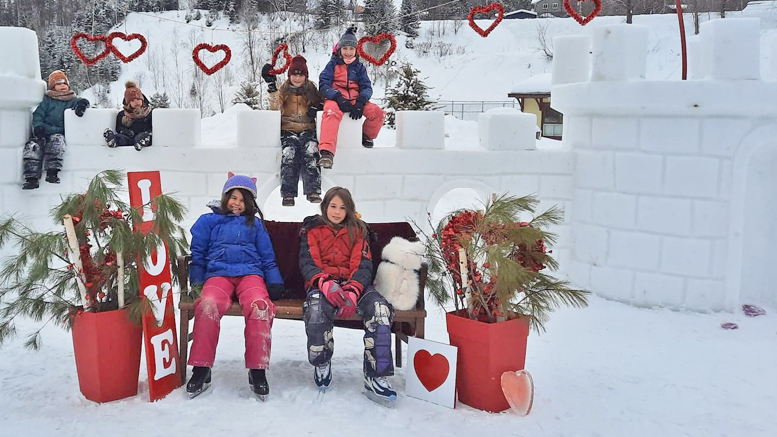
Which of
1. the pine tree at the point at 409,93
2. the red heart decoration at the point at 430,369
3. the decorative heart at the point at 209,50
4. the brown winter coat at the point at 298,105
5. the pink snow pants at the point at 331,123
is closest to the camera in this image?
the red heart decoration at the point at 430,369

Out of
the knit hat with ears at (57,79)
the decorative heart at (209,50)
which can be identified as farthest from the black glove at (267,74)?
the knit hat with ears at (57,79)

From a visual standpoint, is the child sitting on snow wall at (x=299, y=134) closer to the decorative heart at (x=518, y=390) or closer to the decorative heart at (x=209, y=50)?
the decorative heart at (x=209, y=50)

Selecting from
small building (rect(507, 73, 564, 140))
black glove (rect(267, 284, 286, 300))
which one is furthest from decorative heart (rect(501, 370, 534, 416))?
small building (rect(507, 73, 564, 140))

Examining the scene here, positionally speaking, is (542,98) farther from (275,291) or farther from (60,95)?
(275,291)

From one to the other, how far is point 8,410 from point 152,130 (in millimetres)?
2728

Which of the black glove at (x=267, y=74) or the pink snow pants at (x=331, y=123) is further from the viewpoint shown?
the black glove at (x=267, y=74)

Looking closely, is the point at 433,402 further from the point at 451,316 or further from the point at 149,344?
the point at 149,344

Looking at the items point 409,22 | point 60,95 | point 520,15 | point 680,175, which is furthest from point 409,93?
point 520,15

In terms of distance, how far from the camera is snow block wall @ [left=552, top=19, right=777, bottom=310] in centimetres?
519

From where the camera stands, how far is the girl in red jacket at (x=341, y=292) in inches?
140

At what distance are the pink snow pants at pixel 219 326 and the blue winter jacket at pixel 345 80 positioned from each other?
2.45 meters

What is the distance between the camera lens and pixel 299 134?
5527 millimetres

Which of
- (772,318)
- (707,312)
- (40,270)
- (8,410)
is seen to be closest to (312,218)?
(40,270)

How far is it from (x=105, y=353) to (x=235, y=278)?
2.67 feet
